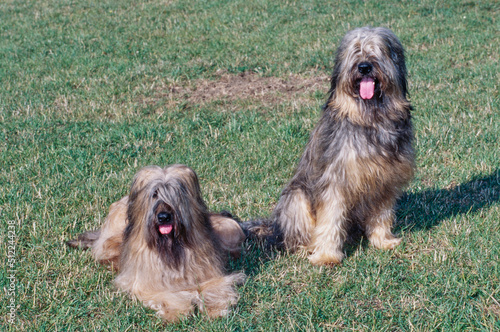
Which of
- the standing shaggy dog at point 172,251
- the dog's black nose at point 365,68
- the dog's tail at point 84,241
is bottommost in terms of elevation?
the dog's tail at point 84,241

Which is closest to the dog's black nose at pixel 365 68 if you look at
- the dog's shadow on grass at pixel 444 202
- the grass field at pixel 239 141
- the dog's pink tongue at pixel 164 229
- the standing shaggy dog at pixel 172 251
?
the standing shaggy dog at pixel 172 251

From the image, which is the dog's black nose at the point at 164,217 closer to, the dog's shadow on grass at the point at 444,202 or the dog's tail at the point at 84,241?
the dog's tail at the point at 84,241

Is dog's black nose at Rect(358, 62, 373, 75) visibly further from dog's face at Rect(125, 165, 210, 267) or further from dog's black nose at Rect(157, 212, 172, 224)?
dog's black nose at Rect(157, 212, 172, 224)

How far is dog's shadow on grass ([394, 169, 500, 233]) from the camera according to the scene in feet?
19.9

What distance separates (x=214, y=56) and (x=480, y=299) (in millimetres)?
8132

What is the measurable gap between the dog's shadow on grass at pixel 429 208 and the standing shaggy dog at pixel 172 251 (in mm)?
654

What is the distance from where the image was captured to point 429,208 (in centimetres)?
629

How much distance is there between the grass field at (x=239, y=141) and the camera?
184 inches

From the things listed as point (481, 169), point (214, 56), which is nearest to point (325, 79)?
point (214, 56)

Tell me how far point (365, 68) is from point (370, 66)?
4 cm

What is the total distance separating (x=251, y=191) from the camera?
Result: 6.80 m

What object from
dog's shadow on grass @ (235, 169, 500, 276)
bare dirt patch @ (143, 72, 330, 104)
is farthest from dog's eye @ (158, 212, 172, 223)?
bare dirt patch @ (143, 72, 330, 104)

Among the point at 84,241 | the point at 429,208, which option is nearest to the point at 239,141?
the point at 429,208

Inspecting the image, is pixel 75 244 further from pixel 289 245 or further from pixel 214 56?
pixel 214 56
